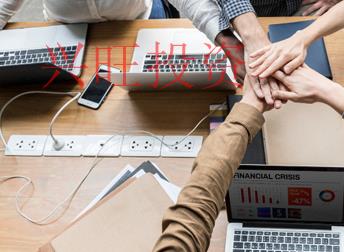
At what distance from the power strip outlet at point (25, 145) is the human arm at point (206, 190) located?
0.57 m

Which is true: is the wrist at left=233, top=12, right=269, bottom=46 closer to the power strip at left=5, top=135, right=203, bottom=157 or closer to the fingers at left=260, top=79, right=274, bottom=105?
the fingers at left=260, top=79, right=274, bottom=105

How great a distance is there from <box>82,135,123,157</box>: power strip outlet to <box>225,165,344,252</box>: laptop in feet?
1.16

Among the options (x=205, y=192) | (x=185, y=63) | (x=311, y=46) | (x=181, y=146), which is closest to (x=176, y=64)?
(x=185, y=63)

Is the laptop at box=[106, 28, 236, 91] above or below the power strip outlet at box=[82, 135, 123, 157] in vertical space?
above

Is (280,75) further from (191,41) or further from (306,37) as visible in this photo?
(191,41)

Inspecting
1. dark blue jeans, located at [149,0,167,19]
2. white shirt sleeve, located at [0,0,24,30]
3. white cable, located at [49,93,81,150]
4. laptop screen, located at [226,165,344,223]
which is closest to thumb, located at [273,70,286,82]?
laptop screen, located at [226,165,344,223]

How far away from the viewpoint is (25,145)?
47.9 inches

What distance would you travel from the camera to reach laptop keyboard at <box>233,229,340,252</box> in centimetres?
92

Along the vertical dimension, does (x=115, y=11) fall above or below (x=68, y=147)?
above

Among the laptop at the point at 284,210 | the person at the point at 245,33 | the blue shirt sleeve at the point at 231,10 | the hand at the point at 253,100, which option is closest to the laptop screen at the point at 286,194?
the laptop at the point at 284,210

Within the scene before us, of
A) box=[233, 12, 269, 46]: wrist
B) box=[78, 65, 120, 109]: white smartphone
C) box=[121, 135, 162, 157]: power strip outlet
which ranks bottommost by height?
box=[121, 135, 162, 157]: power strip outlet

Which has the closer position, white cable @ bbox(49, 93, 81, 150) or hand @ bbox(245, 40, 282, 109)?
hand @ bbox(245, 40, 282, 109)

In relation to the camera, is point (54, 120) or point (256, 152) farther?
point (54, 120)

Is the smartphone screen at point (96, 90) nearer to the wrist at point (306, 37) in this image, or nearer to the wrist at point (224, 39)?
the wrist at point (224, 39)
